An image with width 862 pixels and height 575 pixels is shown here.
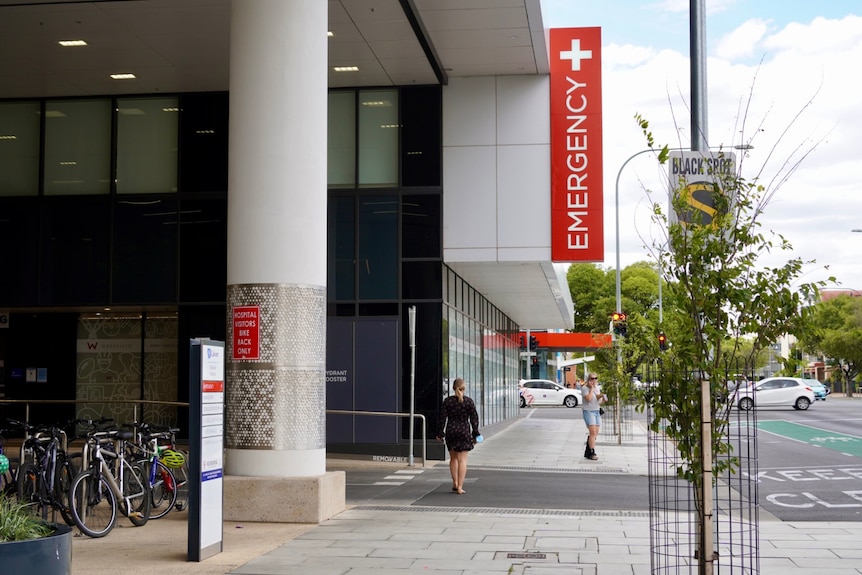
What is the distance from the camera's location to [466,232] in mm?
21344

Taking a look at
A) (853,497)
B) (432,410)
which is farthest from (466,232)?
(853,497)

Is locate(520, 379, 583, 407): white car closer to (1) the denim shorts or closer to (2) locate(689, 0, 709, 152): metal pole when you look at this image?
(1) the denim shorts

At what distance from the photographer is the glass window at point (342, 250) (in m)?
21.6

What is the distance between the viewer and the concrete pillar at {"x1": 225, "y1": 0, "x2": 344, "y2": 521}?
12.0 meters

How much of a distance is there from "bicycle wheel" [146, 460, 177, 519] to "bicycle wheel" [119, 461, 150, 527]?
351mm

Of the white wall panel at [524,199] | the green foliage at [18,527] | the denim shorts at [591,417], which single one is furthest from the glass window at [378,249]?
the green foliage at [18,527]

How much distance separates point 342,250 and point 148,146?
476 cm

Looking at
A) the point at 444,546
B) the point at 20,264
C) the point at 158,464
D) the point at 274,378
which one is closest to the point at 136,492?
the point at 158,464

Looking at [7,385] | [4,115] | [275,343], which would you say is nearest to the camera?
[275,343]

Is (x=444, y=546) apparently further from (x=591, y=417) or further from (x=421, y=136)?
(x=421, y=136)

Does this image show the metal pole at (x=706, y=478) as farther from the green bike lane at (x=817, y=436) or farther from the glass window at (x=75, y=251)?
the glass window at (x=75, y=251)

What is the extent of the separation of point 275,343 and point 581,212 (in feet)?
34.1

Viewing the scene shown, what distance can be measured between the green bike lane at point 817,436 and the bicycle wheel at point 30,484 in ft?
56.9

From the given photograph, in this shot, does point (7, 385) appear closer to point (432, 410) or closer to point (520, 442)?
point (432, 410)
